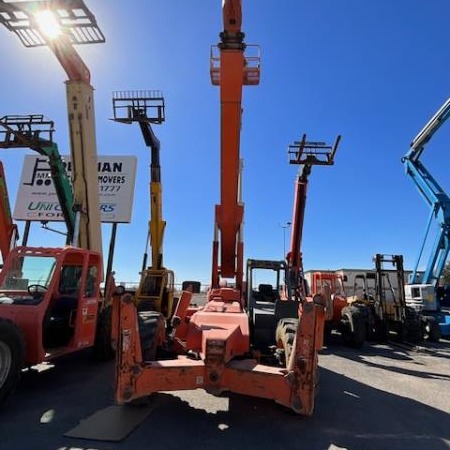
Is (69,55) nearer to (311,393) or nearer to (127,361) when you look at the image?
(127,361)

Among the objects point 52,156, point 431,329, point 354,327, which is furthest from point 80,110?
point 431,329

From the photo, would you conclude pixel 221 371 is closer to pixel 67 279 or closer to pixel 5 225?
pixel 67 279

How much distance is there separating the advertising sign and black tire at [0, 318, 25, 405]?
15.5 meters

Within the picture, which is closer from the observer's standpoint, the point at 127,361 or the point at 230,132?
the point at 127,361

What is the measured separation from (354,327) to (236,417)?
8.34 metres

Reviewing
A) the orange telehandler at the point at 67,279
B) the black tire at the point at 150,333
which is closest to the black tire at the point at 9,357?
the orange telehandler at the point at 67,279

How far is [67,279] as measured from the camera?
7.74 metres

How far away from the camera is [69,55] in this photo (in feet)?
30.4

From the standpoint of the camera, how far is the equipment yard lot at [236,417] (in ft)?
15.4

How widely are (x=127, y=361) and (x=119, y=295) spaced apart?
816mm

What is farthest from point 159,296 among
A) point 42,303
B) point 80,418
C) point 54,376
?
point 80,418

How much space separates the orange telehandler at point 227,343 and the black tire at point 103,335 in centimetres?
188

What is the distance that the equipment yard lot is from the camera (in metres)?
4.70

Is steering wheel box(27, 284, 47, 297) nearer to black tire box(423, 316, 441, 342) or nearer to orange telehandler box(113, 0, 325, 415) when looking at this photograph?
orange telehandler box(113, 0, 325, 415)
